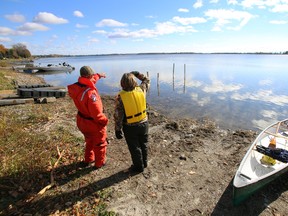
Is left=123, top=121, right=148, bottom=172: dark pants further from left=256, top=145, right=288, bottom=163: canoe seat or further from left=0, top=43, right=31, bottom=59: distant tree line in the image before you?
left=0, top=43, right=31, bottom=59: distant tree line

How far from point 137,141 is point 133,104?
1.04m

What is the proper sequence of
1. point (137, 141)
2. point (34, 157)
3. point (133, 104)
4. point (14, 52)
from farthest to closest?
point (14, 52) < point (34, 157) < point (137, 141) < point (133, 104)

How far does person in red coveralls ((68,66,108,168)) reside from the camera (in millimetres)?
4848

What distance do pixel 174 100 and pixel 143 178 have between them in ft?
48.7

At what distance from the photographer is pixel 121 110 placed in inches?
197

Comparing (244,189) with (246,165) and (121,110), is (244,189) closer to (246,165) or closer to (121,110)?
(246,165)

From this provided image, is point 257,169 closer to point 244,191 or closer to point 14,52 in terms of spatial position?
point 244,191

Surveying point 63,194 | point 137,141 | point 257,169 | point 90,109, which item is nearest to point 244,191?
point 257,169

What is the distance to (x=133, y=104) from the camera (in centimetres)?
495

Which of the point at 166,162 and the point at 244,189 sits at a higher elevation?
the point at 244,189

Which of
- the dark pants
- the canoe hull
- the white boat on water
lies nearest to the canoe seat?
the white boat on water

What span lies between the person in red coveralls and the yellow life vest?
612 mm

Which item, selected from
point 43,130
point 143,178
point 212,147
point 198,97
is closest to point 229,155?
point 212,147

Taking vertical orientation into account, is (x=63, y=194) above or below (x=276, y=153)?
below
